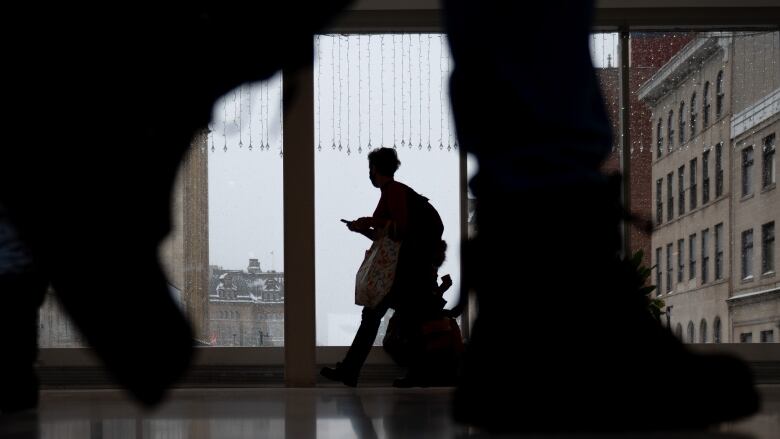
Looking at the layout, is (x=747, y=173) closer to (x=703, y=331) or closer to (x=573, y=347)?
(x=703, y=331)

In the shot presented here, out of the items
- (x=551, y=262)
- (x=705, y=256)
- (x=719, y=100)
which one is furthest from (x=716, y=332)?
(x=551, y=262)

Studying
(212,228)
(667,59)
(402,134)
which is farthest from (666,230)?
(212,228)

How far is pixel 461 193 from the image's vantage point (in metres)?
9.60

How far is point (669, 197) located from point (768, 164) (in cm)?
82

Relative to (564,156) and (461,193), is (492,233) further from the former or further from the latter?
(461,193)

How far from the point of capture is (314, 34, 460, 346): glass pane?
31.1ft

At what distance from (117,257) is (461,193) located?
28.6ft

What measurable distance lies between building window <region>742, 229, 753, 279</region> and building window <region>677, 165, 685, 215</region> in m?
0.53

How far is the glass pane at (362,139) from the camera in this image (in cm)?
948

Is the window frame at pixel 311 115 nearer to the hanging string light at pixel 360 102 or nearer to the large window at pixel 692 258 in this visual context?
the hanging string light at pixel 360 102

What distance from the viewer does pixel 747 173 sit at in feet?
30.8

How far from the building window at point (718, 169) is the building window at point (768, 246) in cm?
45

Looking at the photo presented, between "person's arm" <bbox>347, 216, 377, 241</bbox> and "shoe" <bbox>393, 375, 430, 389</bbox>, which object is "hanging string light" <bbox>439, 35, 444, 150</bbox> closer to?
"person's arm" <bbox>347, 216, 377, 241</bbox>

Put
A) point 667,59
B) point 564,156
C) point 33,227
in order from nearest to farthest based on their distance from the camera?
point 33,227 → point 564,156 → point 667,59
